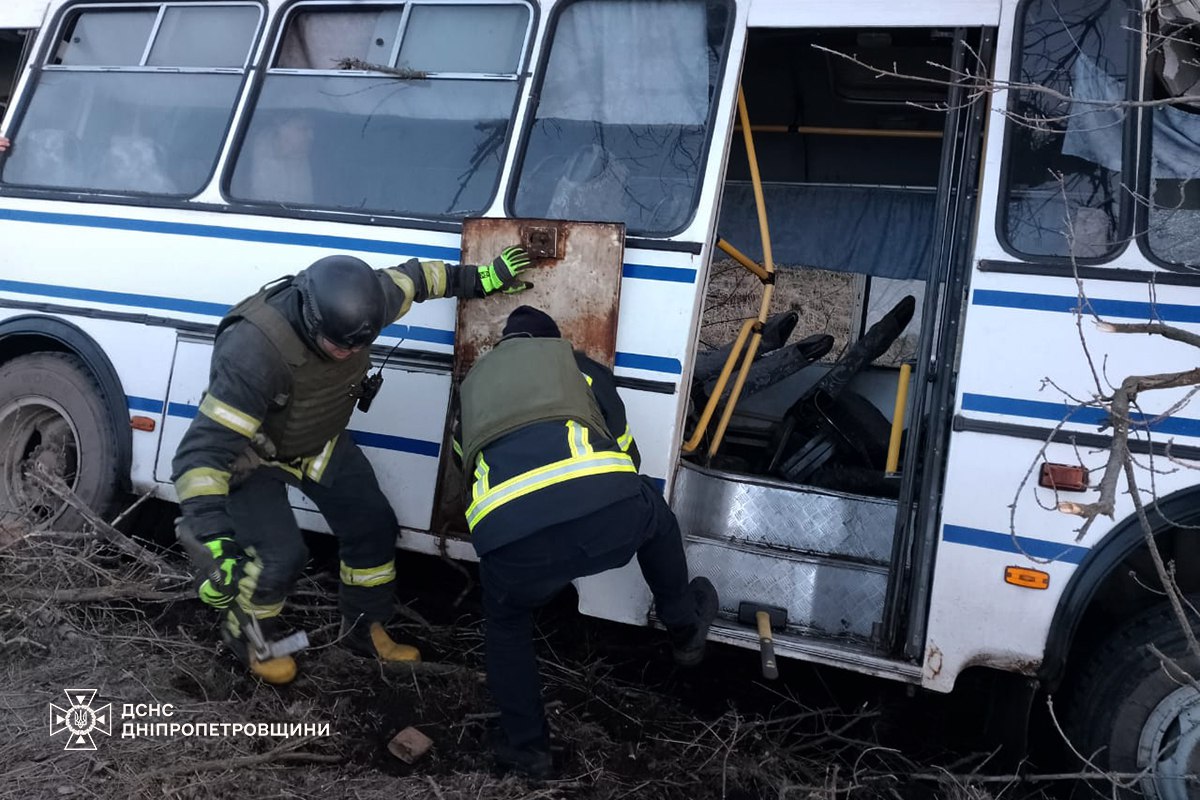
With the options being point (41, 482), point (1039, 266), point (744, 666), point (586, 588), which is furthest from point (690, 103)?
point (41, 482)

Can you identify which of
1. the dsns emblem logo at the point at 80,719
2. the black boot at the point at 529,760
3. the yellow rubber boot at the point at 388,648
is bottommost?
the dsns emblem logo at the point at 80,719

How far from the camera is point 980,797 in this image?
9.95 feet

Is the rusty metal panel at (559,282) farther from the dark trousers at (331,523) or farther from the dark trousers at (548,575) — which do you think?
the dark trousers at (548,575)

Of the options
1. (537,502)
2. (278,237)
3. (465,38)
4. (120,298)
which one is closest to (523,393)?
(537,502)

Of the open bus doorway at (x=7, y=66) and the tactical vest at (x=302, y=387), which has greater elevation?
the open bus doorway at (x=7, y=66)

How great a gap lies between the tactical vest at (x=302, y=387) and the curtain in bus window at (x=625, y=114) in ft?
2.96

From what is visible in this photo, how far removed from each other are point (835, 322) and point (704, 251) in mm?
2939

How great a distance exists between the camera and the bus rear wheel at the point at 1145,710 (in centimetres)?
301

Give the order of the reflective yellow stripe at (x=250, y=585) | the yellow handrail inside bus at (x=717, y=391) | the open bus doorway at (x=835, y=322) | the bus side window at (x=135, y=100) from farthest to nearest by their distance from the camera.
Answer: the bus side window at (x=135, y=100) < the yellow handrail inside bus at (x=717, y=391) < the reflective yellow stripe at (x=250, y=585) < the open bus doorway at (x=835, y=322)

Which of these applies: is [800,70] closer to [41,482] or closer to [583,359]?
[583,359]

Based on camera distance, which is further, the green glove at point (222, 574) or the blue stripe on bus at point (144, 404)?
the blue stripe on bus at point (144, 404)

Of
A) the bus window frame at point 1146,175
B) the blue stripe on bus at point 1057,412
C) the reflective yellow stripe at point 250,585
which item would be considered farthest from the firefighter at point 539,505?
the bus window frame at point 1146,175

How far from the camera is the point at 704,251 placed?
3506mm

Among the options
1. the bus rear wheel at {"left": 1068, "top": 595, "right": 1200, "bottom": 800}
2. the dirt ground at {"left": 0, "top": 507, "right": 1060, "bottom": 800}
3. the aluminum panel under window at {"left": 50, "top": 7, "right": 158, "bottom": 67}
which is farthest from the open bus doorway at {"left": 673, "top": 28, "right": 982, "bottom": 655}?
the aluminum panel under window at {"left": 50, "top": 7, "right": 158, "bottom": 67}
